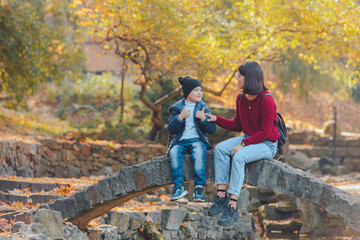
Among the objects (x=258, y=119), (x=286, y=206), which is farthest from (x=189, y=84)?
(x=286, y=206)

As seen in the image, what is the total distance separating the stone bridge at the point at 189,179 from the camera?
6.22 meters

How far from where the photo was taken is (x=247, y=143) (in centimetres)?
608

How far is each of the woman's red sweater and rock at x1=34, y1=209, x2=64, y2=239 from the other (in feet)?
7.56

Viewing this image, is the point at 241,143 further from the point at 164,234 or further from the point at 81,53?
the point at 81,53

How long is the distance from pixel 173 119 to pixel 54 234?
1855mm

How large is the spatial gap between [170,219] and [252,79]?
5.47 meters

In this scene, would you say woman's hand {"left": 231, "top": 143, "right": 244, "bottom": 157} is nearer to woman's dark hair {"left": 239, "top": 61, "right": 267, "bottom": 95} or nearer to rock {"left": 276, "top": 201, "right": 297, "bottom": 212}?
woman's dark hair {"left": 239, "top": 61, "right": 267, "bottom": 95}

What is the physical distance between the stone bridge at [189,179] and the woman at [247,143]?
9.7 inches

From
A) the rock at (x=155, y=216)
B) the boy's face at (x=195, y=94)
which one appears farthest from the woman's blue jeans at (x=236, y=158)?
the rock at (x=155, y=216)

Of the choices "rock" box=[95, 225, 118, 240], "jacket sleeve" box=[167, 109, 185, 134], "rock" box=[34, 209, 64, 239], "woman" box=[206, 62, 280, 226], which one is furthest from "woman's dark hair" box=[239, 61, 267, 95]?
"rock" box=[95, 225, 118, 240]

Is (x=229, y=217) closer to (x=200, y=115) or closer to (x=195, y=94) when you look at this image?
(x=200, y=115)

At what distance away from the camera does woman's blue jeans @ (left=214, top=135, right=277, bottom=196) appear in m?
5.98

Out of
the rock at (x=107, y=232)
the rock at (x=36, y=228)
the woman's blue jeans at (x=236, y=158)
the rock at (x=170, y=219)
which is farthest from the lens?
the rock at (x=170, y=219)

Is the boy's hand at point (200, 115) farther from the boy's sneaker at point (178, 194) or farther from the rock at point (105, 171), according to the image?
the rock at point (105, 171)
